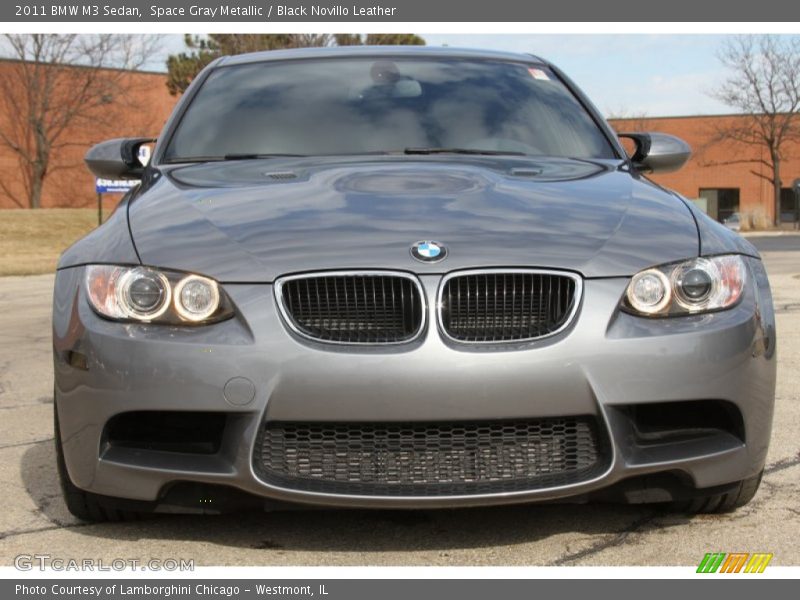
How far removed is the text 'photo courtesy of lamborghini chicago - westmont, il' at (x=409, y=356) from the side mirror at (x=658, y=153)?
42.6 inches

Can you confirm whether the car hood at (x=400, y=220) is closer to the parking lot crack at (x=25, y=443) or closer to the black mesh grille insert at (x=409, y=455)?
the black mesh grille insert at (x=409, y=455)

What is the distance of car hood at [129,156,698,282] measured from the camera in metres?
3.14

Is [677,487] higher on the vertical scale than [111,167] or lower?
lower

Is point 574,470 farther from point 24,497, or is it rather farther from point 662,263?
point 24,497

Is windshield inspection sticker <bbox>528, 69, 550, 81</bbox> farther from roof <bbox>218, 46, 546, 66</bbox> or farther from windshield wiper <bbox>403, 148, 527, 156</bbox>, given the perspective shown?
windshield wiper <bbox>403, 148, 527, 156</bbox>

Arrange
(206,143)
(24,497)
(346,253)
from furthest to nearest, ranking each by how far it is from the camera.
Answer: (206,143) → (24,497) → (346,253)

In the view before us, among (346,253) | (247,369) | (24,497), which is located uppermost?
(346,253)

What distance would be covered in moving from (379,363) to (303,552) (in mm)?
653

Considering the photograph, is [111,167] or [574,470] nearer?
[574,470]

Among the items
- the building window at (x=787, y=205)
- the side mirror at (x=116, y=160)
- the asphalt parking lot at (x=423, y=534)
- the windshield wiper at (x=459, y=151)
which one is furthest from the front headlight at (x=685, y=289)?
the building window at (x=787, y=205)

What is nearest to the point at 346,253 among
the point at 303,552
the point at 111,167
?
the point at 303,552

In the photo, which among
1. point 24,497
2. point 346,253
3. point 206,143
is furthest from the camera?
point 206,143

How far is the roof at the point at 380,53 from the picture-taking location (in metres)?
5.02

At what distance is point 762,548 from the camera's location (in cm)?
320
